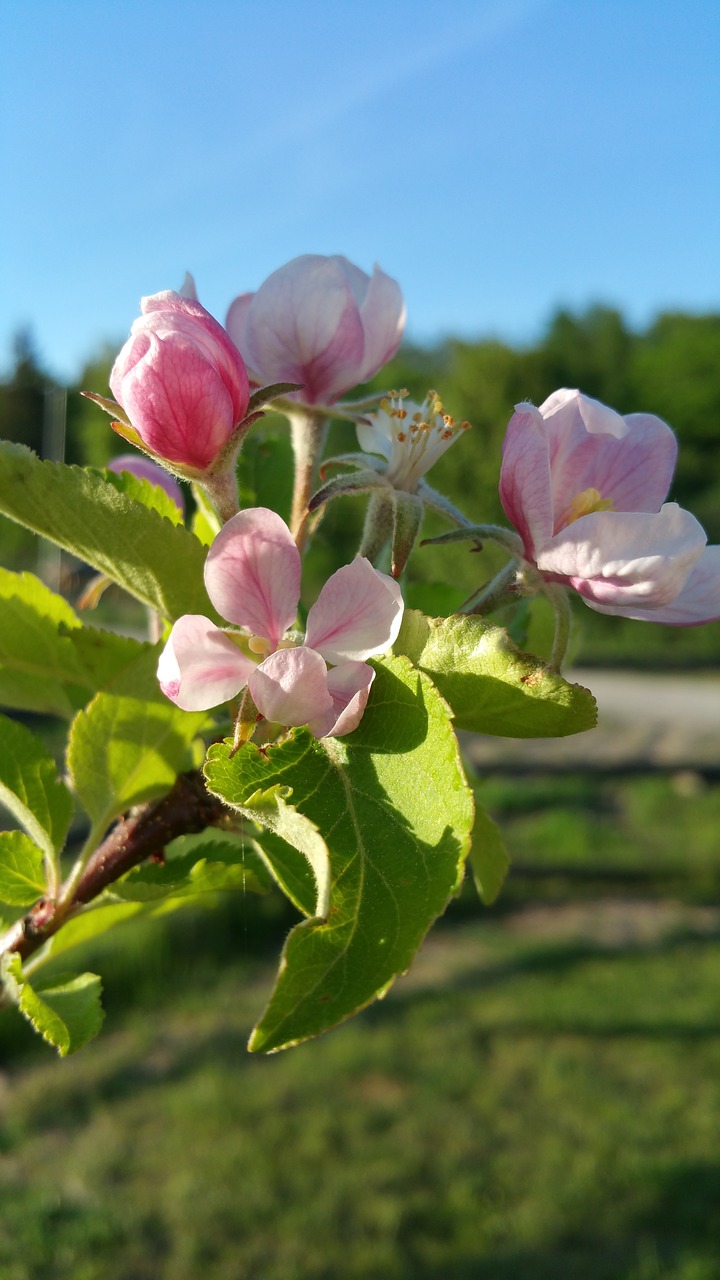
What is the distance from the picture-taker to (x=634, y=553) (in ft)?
1.41

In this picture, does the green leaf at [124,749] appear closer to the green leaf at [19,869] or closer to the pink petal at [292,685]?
the green leaf at [19,869]

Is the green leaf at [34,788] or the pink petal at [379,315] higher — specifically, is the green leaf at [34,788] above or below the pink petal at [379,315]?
below

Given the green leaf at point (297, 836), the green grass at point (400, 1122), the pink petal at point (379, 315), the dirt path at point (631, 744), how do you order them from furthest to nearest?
1. the dirt path at point (631, 744)
2. the green grass at point (400, 1122)
3. the pink petal at point (379, 315)
4. the green leaf at point (297, 836)

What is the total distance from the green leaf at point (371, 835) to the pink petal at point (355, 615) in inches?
0.6

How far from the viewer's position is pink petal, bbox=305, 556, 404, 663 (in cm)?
41

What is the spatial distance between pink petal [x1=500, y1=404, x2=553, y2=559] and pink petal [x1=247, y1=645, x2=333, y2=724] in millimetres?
124

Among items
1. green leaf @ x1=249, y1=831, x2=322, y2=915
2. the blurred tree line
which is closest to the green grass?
green leaf @ x1=249, y1=831, x2=322, y2=915

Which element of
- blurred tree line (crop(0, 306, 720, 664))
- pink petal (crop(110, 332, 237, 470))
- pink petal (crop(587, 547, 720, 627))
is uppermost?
pink petal (crop(110, 332, 237, 470))

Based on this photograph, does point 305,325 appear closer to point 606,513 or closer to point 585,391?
point 606,513

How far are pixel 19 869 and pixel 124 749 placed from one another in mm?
85

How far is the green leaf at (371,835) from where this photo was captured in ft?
1.21

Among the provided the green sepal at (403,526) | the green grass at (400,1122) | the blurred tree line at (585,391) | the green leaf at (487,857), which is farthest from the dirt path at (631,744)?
the green sepal at (403,526)

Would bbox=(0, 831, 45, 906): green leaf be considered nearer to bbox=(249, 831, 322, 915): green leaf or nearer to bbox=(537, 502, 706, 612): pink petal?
bbox=(249, 831, 322, 915): green leaf

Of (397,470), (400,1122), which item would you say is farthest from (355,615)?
(400,1122)
